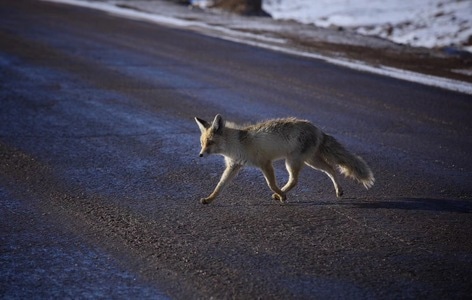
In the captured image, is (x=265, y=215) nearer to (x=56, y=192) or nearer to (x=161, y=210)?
(x=161, y=210)

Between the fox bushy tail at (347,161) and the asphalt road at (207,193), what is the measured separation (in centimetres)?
24

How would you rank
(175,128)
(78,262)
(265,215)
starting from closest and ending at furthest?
(78,262) < (265,215) < (175,128)

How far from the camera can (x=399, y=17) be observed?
2595cm

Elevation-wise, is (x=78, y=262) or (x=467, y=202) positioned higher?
(x=467, y=202)

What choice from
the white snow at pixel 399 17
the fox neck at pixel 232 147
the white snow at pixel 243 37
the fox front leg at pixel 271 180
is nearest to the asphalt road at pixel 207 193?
the fox front leg at pixel 271 180

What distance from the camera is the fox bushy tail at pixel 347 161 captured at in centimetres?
622

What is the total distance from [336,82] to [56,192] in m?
8.16

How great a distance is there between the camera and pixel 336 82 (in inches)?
510

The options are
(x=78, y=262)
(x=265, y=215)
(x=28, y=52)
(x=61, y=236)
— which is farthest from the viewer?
(x=28, y=52)

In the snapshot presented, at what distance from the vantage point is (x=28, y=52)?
1509 centimetres

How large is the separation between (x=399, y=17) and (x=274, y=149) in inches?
861

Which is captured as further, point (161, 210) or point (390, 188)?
point (390, 188)

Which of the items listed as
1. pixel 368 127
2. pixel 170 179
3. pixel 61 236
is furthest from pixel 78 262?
pixel 368 127

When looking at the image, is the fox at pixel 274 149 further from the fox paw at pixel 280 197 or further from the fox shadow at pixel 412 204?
the fox shadow at pixel 412 204
